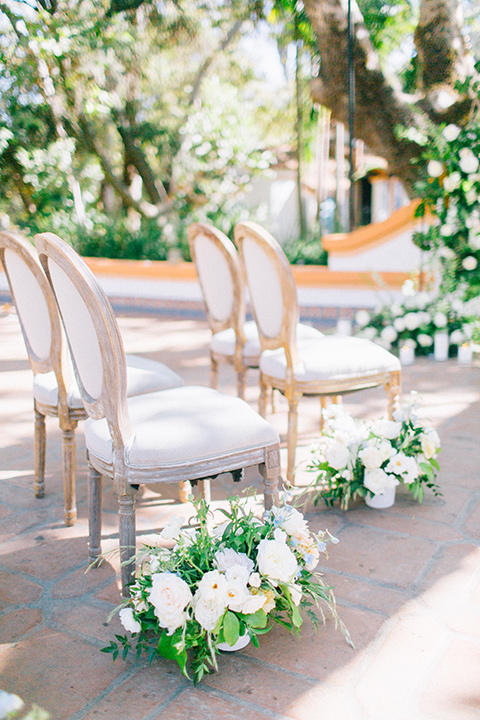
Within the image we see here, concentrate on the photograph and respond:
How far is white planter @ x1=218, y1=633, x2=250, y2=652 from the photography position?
168cm

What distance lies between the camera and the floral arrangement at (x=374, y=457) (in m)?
2.52

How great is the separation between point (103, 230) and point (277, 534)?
9.82 m

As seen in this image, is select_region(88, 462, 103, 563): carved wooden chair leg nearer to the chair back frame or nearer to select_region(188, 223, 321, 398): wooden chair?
Result: the chair back frame

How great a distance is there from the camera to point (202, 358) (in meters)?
5.61

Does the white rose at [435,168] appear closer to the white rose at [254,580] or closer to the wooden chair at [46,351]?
the wooden chair at [46,351]

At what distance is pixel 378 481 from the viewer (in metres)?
2.51

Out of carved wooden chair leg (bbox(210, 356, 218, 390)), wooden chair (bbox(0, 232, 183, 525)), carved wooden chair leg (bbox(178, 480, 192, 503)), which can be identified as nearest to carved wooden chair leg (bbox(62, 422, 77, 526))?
wooden chair (bbox(0, 232, 183, 525))

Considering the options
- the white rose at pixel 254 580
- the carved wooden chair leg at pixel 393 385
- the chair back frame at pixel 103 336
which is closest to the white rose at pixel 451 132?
the carved wooden chair leg at pixel 393 385

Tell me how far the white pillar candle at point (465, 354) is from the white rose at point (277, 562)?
3.88 m

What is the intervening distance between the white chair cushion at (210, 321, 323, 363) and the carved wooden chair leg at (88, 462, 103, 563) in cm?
140

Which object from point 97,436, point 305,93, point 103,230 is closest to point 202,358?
point 97,436

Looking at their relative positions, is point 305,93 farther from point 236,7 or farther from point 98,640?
point 98,640

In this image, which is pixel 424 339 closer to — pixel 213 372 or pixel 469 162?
pixel 469 162

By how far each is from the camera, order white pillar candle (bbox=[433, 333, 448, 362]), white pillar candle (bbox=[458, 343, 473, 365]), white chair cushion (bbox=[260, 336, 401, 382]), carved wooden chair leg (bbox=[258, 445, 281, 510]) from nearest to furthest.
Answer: carved wooden chair leg (bbox=[258, 445, 281, 510]), white chair cushion (bbox=[260, 336, 401, 382]), white pillar candle (bbox=[458, 343, 473, 365]), white pillar candle (bbox=[433, 333, 448, 362])
